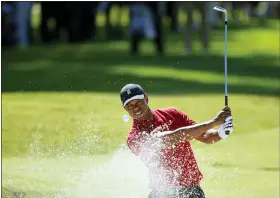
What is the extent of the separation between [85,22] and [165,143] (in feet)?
94.9

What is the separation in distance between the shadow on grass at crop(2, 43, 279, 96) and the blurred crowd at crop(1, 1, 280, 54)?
91cm

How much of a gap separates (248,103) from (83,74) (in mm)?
5669

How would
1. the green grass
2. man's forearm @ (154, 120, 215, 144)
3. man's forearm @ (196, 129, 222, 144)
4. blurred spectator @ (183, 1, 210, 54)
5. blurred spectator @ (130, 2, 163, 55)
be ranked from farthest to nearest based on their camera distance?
1. blurred spectator @ (183, 1, 210, 54)
2. blurred spectator @ (130, 2, 163, 55)
3. the green grass
4. man's forearm @ (196, 129, 222, 144)
5. man's forearm @ (154, 120, 215, 144)

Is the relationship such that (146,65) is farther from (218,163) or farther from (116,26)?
(116,26)

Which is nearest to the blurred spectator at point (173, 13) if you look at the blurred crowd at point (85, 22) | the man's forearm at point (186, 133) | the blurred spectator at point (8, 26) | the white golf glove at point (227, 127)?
the blurred crowd at point (85, 22)

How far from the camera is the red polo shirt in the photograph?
702 cm

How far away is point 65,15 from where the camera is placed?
34750 millimetres

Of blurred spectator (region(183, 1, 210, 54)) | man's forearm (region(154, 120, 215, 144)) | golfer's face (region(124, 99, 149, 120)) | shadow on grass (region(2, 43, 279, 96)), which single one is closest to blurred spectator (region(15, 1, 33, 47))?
shadow on grass (region(2, 43, 279, 96))

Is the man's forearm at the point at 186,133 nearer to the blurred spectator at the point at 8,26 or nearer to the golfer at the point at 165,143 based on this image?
the golfer at the point at 165,143

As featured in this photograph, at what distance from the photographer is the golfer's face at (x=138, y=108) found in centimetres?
700

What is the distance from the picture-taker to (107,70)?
907 inches

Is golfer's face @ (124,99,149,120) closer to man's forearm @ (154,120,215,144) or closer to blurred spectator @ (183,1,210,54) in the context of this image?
man's forearm @ (154,120,215,144)

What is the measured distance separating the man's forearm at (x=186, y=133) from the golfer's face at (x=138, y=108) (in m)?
0.19

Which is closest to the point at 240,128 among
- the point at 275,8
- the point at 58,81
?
the point at 58,81
